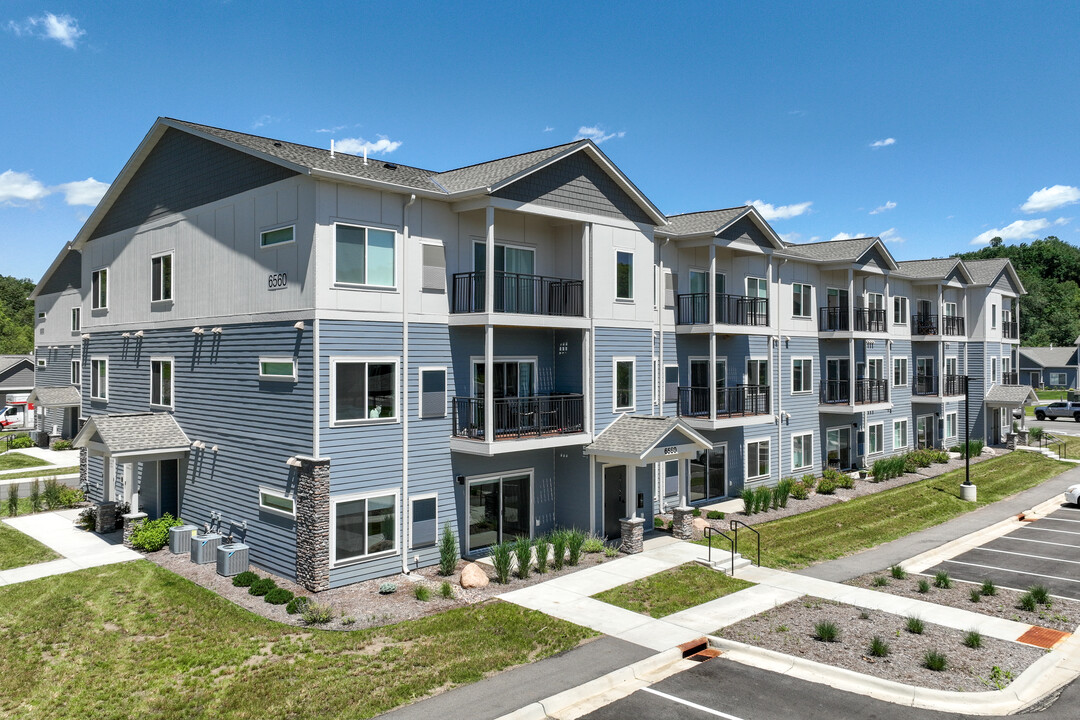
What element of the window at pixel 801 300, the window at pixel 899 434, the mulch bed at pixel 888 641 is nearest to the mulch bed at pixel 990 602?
the mulch bed at pixel 888 641

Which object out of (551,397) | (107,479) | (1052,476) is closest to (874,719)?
(551,397)

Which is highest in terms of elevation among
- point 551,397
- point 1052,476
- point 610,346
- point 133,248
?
point 133,248

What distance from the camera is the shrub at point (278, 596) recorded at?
624 inches

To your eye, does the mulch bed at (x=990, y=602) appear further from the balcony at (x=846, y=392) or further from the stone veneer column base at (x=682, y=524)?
the balcony at (x=846, y=392)

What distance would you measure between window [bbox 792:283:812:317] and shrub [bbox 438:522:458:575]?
19.4 metres

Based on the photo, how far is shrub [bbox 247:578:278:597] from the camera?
16.4 metres

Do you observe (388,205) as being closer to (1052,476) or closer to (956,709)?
(956,709)

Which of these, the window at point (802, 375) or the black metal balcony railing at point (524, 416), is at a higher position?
the window at point (802, 375)

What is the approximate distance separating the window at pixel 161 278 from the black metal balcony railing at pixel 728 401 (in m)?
16.9

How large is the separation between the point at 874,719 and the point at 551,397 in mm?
10753

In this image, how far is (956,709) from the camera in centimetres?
1142

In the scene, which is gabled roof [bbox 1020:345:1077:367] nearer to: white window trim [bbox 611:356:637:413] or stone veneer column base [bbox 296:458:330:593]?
white window trim [bbox 611:356:637:413]

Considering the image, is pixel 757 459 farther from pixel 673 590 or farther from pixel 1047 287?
pixel 1047 287

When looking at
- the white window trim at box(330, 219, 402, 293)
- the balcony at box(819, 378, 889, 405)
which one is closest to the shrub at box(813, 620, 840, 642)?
the white window trim at box(330, 219, 402, 293)
